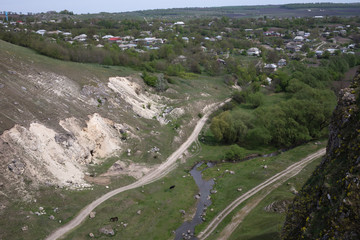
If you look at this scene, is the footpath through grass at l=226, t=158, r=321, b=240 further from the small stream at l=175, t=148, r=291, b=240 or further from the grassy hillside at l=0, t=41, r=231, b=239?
the grassy hillside at l=0, t=41, r=231, b=239

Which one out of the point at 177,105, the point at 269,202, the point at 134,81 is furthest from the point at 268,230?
the point at 134,81

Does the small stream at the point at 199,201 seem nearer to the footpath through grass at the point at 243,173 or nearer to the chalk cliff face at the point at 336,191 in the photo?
the footpath through grass at the point at 243,173

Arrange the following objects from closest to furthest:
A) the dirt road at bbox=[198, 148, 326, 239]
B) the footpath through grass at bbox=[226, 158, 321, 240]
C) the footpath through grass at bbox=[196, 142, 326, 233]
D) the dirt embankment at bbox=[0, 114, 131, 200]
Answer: the footpath through grass at bbox=[226, 158, 321, 240], the dirt road at bbox=[198, 148, 326, 239], the dirt embankment at bbox=[0, 114, 131, 200], the footpath through grass at bbox=[196, 142, 326, 233]

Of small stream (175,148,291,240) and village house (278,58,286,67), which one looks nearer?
small stream (175,148,291,240)

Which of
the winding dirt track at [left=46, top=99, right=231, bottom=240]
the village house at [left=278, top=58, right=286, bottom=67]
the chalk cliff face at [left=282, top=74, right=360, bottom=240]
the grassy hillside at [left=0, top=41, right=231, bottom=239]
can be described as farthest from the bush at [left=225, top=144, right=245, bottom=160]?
the village house at [left=278, top=58, right=286, bottom=67]

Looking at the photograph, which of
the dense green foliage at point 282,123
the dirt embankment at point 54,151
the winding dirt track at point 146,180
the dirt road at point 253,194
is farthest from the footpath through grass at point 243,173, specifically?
the dirt embankment at point 54,151

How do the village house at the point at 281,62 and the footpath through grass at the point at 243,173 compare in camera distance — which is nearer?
the footpath through grass at the point at 243,173
